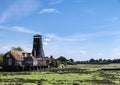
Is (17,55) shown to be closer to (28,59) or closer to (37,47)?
(28,59)

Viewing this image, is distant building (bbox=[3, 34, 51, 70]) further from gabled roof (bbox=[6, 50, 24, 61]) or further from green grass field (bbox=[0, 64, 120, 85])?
green grass field (bbox=[0, 64, 120, 85])

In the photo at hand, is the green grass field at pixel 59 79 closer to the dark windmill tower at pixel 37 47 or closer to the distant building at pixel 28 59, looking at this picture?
the distant building at pixel 28 59

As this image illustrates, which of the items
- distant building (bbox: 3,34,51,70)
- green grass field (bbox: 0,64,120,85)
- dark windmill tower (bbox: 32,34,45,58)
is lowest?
green grass field (bbox: 0,64,120,85)

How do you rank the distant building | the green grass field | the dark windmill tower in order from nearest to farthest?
1. the green grass field
2. the distant building
3. the dark windmill tower

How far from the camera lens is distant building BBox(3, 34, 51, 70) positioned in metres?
91.9

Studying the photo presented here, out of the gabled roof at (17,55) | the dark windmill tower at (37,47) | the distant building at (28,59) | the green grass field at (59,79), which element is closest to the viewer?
the green grass field at (59,79)

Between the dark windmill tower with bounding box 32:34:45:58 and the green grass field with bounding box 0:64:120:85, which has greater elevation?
the dark windmill tower with bounding box 32:34:45:58

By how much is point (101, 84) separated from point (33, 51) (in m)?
74.4

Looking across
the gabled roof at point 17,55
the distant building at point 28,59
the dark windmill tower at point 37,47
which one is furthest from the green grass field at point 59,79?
the dark windmill tower at point 37,47

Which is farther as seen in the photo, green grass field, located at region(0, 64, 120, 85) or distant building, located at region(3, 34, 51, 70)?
distant building, located at region(3, 34, 51, 70)

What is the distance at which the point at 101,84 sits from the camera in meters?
35.4

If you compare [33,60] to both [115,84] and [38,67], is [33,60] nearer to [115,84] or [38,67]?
[38,67]

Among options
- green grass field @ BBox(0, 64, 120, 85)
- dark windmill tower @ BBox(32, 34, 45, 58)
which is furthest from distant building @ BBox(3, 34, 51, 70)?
green grass field @ BBox(0, 64, 120, 85)

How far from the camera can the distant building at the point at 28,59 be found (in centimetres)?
9191
